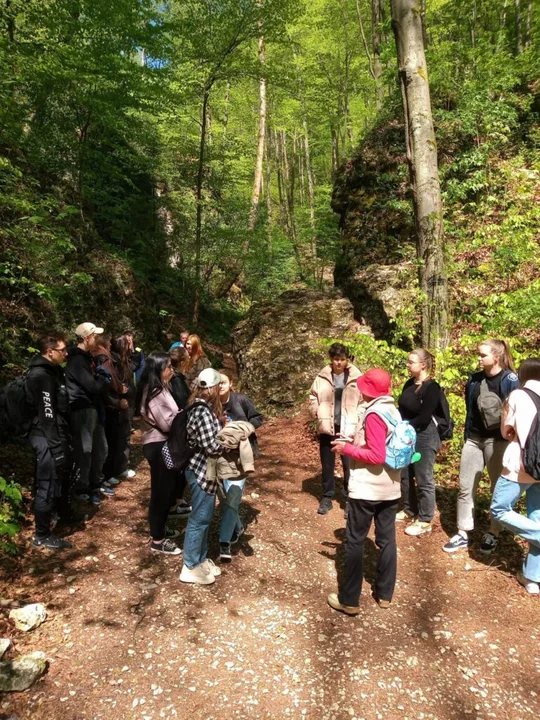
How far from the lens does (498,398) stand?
13.9 feet

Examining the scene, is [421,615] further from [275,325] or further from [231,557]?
[275,325]

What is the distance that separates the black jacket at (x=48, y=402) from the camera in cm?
426

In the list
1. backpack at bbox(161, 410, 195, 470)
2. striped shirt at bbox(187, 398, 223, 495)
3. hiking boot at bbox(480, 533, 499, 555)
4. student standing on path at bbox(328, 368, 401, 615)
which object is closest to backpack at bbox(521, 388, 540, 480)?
student standing on path at bbox(328, 368, 401, 615)

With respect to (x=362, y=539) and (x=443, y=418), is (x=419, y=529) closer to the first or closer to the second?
(x=443, y=418)

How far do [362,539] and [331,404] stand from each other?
202cm

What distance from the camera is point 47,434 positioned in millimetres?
4301

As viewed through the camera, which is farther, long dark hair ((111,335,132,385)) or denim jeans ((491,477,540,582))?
long dark hair ((111,335,132,385))

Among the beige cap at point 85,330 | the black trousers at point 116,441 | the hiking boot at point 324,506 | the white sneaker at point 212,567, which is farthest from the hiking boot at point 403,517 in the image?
the beige cap at point 85,330

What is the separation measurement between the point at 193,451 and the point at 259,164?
54.9 ft

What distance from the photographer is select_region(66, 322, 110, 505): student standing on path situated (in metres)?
5.04

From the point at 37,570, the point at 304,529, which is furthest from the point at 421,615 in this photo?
the point at 37,570

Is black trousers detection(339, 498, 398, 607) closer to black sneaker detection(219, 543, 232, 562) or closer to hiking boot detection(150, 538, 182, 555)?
black sneaker detection(219, 543, 232, 562)

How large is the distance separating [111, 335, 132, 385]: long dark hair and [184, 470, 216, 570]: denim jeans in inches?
101

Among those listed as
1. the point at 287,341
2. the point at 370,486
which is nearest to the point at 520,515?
the point at 370,486
